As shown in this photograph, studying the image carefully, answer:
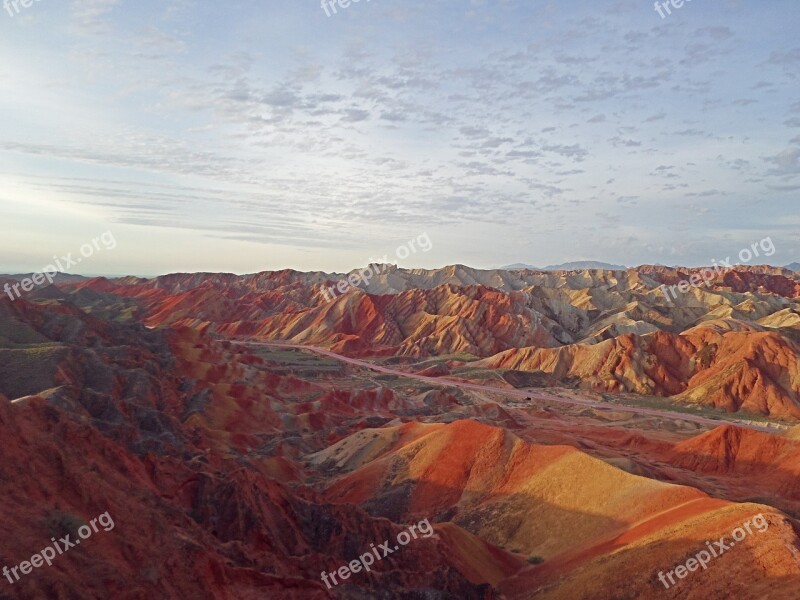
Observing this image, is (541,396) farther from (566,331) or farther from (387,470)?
(387,470)

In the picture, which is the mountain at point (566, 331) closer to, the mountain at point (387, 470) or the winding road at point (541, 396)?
the mountain at point (387, 470)

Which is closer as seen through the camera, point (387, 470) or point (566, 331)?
point (387, 470)

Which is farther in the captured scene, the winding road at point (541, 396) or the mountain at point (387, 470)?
the winding road at point (541, 396)

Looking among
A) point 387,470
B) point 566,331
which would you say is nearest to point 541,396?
point 566,331

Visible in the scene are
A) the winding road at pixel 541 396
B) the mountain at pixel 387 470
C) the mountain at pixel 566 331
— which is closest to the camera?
the mountain at pixel 387 470

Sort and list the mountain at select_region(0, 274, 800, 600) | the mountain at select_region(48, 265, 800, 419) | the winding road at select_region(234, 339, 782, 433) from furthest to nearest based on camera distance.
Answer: the mountain at select_region(48, 265, 800, 419), the winding road at select_region(234, 339, 782, 433), the mountain at select_region(0, 274, 800, 600)

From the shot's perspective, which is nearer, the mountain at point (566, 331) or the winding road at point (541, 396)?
the winding road at point (541, 396)

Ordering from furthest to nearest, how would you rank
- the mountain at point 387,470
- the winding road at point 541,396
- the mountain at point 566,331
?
1. the mountain at point 566,331
2. the winding road at point 541,396
3. the mountain at point 387,470

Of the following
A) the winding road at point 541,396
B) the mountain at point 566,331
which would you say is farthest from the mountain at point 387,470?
the winding road at point 541,396

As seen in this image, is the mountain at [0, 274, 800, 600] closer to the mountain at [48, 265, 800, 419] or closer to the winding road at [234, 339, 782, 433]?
the mountain at [48, 265, 800, 419]

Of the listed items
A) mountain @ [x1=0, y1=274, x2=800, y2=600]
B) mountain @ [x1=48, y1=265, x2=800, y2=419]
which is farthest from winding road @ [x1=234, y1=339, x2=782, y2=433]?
mountain @ [x1=48, y1=265, x2=800, y2=419]

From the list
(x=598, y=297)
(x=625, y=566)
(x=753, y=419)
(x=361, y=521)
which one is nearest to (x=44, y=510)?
(x=361, y=521)
